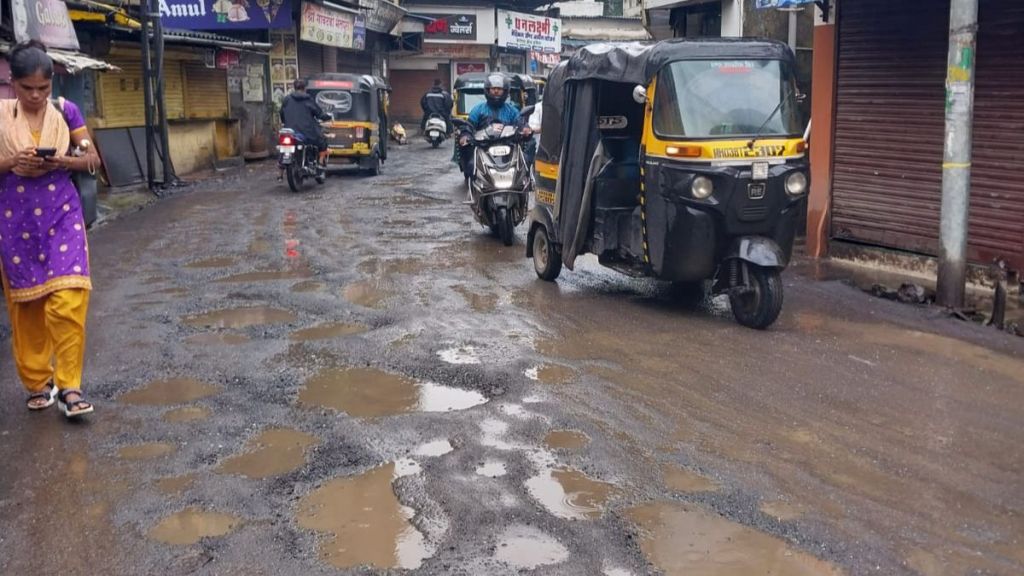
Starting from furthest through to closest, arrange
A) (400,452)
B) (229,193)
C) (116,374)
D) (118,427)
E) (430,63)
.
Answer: (430,63) → (229,193) → (116,374) → (118,427) → (400,452)

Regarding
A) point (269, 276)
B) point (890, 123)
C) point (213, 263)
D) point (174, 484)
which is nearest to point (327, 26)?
point (213, 263)

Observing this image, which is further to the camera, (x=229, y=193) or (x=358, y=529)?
(x=229, y=193)

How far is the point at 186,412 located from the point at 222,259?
220 inches

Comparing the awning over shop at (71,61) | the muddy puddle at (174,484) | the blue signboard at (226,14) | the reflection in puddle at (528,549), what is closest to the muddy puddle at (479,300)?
the muddy puddle at (174,484)

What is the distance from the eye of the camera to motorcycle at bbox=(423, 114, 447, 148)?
28875 mm

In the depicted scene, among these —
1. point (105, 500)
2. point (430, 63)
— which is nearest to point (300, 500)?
point (105, 500)

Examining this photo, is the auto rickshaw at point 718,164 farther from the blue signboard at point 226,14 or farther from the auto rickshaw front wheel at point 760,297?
the blue signboard at point 226,14

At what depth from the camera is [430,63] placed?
44.9 metres

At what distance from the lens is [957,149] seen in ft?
27.8

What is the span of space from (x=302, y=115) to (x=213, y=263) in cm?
758

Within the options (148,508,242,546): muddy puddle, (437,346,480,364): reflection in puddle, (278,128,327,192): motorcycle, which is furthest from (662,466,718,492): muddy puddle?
(278,128,327,192): motorcycle

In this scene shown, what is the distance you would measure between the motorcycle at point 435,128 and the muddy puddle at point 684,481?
2431cm

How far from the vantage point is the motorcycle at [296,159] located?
17.8 metres

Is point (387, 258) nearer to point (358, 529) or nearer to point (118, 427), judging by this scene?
point (118, 427)
